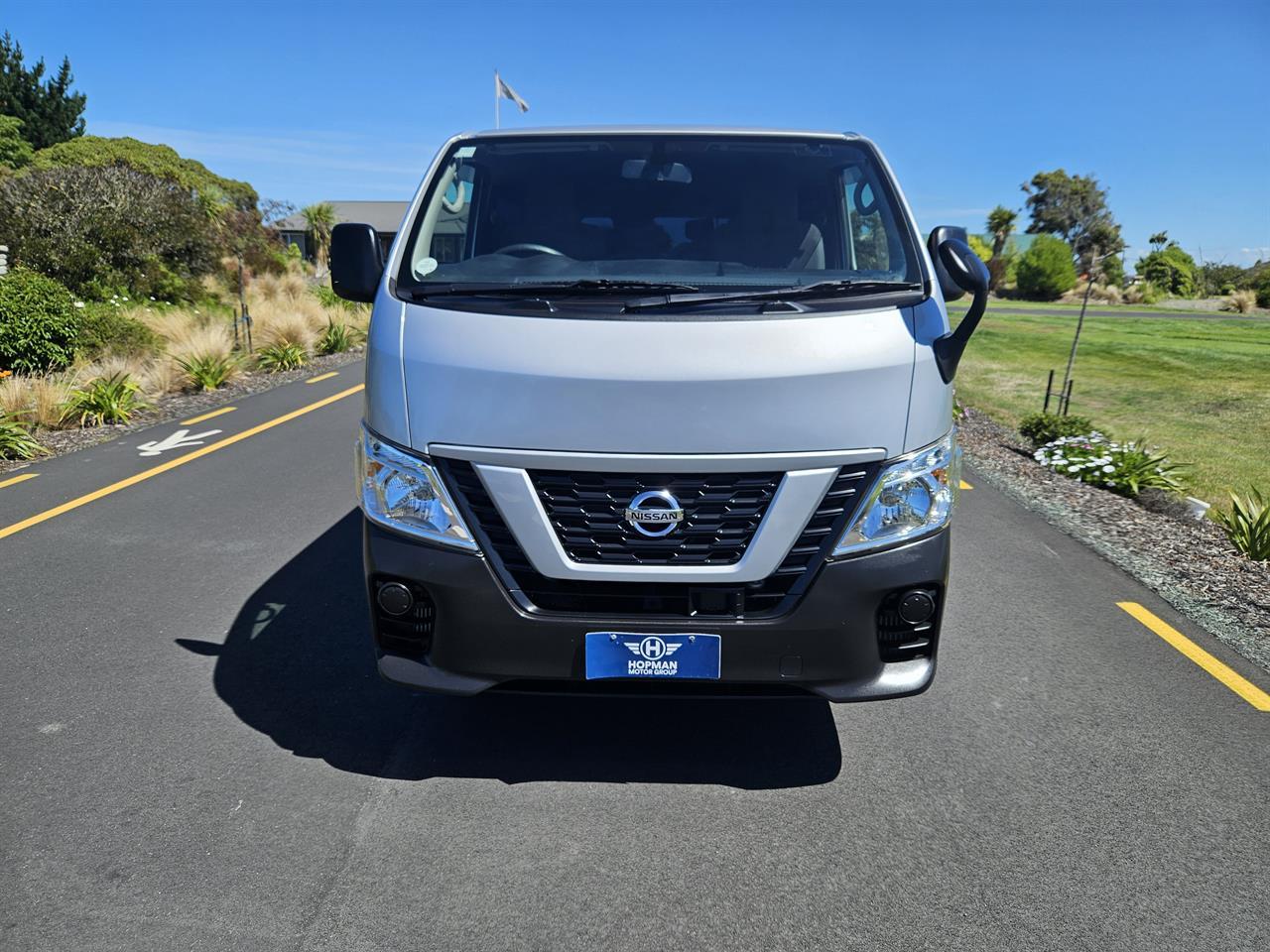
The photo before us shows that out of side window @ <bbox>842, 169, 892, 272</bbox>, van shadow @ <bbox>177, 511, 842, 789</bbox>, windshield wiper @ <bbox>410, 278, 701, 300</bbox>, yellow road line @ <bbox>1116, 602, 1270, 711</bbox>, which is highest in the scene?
side window @ <bbox>842, 169, 892, 272</bbox>

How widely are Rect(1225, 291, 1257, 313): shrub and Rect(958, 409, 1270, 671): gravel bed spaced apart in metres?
32.5

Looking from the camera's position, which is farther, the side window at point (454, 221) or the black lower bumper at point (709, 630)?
the side window at point (454, 221)

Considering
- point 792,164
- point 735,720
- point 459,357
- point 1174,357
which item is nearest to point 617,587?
point 459,357

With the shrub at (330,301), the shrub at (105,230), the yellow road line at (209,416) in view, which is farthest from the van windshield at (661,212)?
the shrub at (105,230)

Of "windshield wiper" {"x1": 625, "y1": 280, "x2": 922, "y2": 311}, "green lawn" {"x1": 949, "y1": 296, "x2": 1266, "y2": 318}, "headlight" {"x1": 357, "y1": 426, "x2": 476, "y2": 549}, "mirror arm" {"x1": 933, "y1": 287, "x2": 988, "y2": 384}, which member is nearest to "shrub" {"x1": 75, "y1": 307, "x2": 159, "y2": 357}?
"headlight" {"x1": 357, "y1": 426, "x2": 476, "y2": 549}

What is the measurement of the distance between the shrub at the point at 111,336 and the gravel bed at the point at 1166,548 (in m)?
12.5

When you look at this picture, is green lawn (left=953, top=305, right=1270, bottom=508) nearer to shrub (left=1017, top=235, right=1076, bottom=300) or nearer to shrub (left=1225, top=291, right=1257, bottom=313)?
shrub (left=1225, top=291, right=1257, bottom=313)

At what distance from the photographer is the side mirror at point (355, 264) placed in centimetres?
387

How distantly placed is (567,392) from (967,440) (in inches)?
357

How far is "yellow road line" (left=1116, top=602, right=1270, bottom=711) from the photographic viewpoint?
13.9 feet

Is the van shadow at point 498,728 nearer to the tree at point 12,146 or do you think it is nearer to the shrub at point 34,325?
the shrub at point 34,325

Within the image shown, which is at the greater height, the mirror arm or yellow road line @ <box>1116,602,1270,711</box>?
the mirror arm

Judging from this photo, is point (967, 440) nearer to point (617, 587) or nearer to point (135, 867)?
point (617, 587)

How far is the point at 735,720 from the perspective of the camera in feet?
13.2
